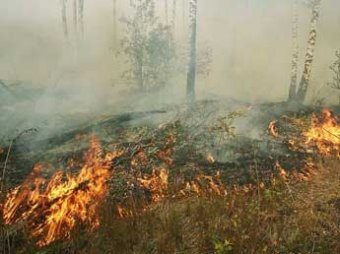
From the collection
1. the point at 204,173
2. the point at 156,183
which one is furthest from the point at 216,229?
the point at 204,173

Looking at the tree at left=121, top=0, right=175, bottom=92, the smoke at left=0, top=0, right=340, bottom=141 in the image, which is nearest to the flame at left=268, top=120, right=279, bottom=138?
the smoke at left=0, top=0, right=340, bottom=141

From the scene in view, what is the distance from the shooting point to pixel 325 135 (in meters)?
11.3

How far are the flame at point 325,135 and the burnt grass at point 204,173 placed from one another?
0.35m

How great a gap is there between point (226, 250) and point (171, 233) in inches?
36.1

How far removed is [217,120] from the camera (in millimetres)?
11773

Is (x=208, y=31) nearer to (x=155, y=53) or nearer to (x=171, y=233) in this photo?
(x=155, y=53)

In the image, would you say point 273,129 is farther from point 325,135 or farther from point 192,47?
point 192,47

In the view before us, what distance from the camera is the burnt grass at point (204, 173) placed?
6.70m

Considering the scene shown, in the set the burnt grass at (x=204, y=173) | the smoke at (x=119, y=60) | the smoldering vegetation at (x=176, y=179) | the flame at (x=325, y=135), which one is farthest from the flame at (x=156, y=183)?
the smoke at (x=119, y=60)

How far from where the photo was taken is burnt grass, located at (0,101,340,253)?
6703mm

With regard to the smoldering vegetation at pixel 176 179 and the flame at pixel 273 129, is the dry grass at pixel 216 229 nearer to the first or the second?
the smoldering vegetation at pixel 176 179

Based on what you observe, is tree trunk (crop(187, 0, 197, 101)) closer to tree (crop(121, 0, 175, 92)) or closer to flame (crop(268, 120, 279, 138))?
tree (crop(121, 0, 175, 92))

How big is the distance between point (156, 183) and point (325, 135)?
5078 mm

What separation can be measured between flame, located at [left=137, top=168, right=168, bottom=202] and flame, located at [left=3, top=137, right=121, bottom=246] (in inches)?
30.6
